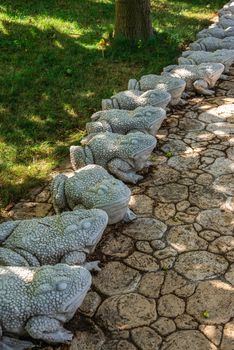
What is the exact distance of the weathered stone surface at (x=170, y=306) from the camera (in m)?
4.32

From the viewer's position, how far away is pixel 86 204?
5184mm

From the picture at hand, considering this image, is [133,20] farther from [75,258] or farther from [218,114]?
[75,258]

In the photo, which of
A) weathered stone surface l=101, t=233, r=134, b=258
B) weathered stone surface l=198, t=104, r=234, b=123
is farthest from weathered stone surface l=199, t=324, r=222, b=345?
weathered stone surface l=198, t=104, r=234, b=123

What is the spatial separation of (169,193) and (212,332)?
2069mm

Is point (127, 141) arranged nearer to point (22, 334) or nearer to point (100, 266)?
point (100, 266)

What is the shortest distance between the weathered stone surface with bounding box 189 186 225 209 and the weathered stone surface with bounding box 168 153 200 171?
49 centimetres

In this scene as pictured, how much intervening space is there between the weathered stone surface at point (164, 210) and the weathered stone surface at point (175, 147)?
1182mm

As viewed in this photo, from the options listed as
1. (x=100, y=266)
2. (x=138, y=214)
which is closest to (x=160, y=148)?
(x=138, y=214)

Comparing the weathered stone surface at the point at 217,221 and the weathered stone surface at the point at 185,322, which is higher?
the weathered stone surface at the point at 217,221

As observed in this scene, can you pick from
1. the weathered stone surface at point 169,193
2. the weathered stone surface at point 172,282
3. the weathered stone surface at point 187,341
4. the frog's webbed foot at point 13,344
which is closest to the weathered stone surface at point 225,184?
the weathered stone surface at point 169,193

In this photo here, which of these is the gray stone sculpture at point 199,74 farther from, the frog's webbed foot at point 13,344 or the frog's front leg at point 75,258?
the frog's webbed foot at point 13,344

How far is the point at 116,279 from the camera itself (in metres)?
4.73

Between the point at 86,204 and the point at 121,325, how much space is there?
1386 millimetres

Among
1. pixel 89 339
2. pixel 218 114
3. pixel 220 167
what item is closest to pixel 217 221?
pixel 220 167
